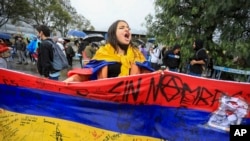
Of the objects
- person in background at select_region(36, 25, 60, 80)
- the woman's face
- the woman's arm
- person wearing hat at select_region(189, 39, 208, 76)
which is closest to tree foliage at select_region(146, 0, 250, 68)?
person wearing hat at select_region(189, 39, 208, 76)

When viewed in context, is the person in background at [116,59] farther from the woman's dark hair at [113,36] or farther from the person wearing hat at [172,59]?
the person wearing hat at [172,59]

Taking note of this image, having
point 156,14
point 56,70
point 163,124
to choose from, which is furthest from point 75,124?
point 156,14

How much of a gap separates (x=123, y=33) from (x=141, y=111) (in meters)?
1.00

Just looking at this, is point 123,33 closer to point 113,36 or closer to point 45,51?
point 113,36

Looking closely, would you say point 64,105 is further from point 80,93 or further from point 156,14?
point 156,14

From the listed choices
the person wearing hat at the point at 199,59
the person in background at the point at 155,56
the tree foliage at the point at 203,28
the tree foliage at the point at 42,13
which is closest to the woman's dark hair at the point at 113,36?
the person wearing hat at the point at 199,59

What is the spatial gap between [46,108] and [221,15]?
28.7 ft

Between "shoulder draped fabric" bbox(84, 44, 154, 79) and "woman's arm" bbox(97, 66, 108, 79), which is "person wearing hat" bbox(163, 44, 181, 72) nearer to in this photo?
"shoulder draped fabric" bbox(84, 44, 154, 79)

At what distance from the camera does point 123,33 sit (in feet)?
14.0

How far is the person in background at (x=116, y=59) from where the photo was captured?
13.8ft

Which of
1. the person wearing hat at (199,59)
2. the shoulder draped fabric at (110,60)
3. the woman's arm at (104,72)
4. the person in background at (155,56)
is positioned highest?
the shoulder draped fabric at (110,60)

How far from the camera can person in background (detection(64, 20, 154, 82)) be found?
4.20 metres

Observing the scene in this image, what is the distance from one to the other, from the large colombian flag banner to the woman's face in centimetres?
65

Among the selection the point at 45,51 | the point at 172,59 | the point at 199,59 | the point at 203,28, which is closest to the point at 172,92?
the point at 45,51
